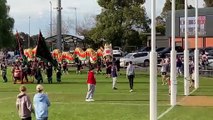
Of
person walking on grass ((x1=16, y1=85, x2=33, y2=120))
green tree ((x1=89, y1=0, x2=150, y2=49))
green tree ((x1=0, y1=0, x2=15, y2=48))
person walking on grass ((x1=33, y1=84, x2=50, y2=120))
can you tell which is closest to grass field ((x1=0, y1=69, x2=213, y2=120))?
person walking on grass ((x1=16, y1=85, x2=33, y2=120))

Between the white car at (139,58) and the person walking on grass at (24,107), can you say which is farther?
the white car at (139,58)

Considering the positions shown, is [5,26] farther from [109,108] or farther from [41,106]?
[41,106]

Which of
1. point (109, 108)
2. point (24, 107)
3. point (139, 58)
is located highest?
point (139, 58)

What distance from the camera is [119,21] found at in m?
83.4

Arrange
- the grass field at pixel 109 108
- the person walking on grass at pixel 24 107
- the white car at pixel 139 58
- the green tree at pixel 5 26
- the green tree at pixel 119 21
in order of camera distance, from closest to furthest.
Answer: the person walking on grass at pixel 24 107
the grass field at pixel 109 108
the white car at pixel 139 58
the green tree at pixel 119 21
the green tree at pixel 5 26

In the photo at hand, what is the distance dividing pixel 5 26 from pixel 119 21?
1850 cm

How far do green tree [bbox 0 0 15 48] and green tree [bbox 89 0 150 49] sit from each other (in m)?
13.7

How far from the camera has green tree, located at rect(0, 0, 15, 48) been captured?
3356 inches

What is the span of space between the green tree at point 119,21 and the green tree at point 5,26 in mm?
Answer: 13672

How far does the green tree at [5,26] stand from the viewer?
8525cm

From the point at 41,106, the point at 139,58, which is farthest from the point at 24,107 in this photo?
the point at 139,58

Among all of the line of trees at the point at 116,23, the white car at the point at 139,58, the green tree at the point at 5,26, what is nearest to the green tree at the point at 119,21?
the line of trees at the point at 116,23

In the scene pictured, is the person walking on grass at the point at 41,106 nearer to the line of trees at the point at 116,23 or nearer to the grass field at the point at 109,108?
the grass field at the point at 109,108

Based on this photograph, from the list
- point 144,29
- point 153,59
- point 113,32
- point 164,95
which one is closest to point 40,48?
point 164,95
